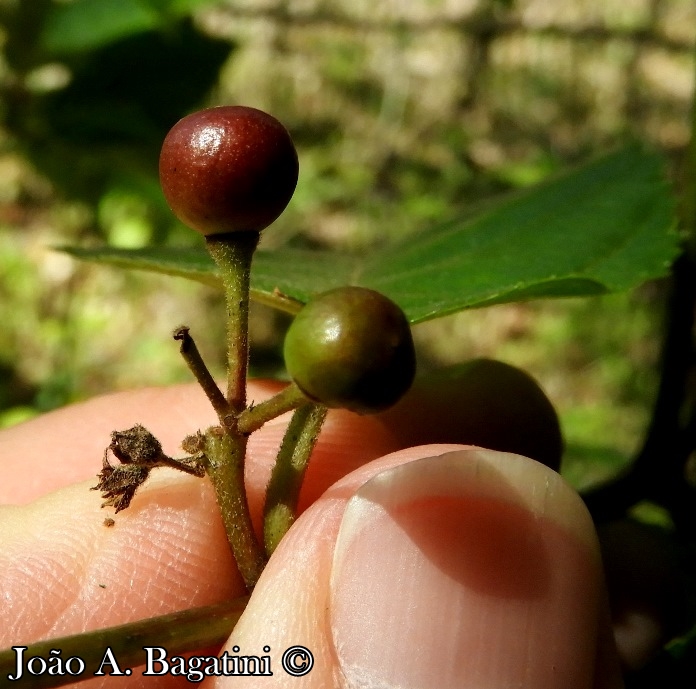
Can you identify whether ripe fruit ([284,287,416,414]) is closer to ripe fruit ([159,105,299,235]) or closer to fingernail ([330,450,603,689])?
ripe fruit ([159,105,299,235])

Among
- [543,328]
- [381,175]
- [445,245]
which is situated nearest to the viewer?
[445,245]

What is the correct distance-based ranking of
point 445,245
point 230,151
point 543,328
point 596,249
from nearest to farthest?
point 230,151, point 596,249, point 445,245, point 543,328

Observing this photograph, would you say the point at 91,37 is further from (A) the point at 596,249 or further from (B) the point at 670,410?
(B) the point at 670,410

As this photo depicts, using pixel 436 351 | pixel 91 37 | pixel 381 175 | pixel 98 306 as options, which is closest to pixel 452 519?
pixel 91 37

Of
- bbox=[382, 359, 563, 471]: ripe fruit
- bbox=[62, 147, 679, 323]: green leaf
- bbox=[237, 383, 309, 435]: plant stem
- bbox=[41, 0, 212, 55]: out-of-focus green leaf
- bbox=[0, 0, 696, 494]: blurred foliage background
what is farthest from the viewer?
bbox=[0, 0, 696, 494]: blurred foliage background
